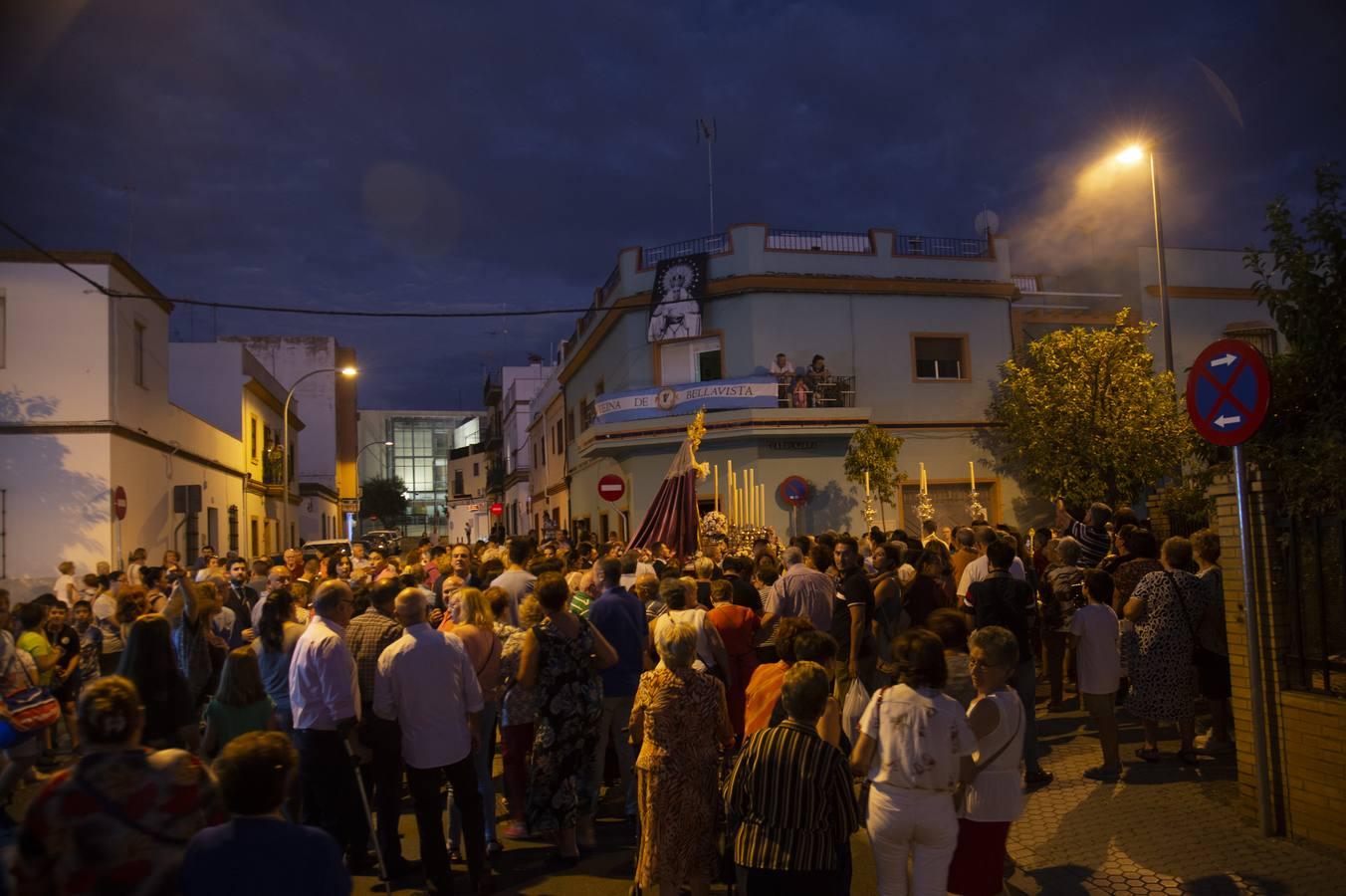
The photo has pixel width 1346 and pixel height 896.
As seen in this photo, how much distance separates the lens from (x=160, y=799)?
3.50 m

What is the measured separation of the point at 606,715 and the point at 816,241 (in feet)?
70.2

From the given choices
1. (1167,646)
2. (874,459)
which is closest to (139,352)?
(874,459)

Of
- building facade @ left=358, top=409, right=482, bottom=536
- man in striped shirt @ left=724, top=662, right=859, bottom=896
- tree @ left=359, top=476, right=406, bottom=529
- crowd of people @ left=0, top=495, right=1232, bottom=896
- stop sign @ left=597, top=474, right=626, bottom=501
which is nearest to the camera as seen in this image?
crowd of people @ left=0, top=495, right=1232, bottom=896

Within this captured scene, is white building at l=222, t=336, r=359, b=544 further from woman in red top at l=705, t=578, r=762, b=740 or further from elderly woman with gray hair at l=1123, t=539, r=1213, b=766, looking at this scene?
elderly woman with gray hair at l=1123, t=539, r=1213, b=766

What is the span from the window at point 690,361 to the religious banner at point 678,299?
A: 1.71ft

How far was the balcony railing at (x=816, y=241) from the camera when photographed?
87.7ft

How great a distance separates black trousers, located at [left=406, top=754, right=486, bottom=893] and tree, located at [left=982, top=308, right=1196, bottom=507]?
20.2 m

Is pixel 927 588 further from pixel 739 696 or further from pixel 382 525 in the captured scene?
pixel 382 525

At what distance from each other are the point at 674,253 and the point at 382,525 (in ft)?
274

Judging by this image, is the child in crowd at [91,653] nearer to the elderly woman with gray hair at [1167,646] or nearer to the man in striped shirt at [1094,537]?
the elderly woman with gray hair at [1167,646]

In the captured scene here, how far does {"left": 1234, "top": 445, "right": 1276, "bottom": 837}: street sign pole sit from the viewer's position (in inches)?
243

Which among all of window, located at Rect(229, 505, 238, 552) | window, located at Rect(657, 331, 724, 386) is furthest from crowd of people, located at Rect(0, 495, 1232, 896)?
window, located at Rect(229, 505, 238, 552)

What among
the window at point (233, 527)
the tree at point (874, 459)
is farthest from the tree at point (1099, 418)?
the window at point (233, 527)

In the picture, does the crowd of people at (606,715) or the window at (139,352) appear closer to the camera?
the crowd of people at (606,715)
